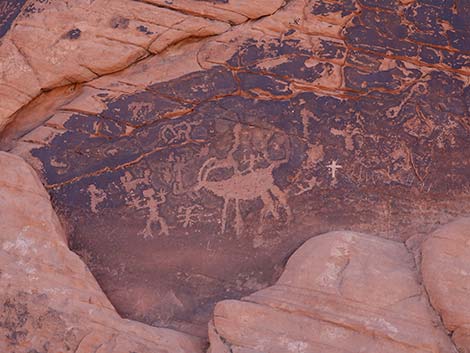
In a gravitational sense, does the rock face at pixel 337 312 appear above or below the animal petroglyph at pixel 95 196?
below

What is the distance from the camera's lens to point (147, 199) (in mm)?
3740

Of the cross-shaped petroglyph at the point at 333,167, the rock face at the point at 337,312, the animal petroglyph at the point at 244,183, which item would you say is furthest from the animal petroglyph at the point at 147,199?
the cross-shaped petroglyph at the point at 333,167

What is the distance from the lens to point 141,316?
11.3 feet

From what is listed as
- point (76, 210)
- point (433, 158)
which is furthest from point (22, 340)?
point (433, 158)

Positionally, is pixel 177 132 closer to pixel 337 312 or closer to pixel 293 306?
pixel 293 306

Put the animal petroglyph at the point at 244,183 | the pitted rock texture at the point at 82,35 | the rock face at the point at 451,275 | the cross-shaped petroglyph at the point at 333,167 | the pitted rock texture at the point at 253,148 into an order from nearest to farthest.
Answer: the rock face at the point at 451,275
the pitted rock texture at the point at 253,148
the animal petroglyph at the point at 244,183
the cross-shaped petroglyph at the point at 333,167
the pitted rock texture at the point at 82,35

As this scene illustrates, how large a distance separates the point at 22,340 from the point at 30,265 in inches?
13.7

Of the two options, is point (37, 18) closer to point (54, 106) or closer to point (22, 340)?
→ point (54, 106)

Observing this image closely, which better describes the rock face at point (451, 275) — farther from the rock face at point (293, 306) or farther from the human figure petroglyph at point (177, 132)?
the human figure petroglyph at point (177, 132)

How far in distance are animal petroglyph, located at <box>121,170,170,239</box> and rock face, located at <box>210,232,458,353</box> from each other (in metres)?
0.66

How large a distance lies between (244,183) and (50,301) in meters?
1.18

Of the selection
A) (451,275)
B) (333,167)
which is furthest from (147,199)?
(451,275)

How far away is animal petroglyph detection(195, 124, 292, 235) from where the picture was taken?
3717 mm

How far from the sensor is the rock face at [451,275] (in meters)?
3.07
